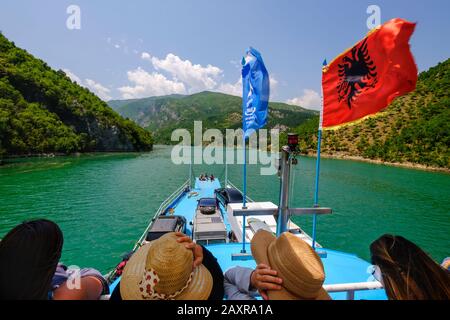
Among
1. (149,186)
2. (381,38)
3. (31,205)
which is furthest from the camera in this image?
(149,186)

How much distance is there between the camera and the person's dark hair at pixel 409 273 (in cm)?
141

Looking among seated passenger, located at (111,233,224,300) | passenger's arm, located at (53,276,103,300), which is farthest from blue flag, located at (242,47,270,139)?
passenger's arm, located at (53,276,103,300)

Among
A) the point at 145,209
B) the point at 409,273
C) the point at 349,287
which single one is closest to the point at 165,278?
the point at 409,273

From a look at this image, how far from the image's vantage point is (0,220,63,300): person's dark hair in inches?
55.9

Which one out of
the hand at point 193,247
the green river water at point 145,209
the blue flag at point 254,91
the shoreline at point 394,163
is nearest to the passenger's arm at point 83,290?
the hand at point 193,247

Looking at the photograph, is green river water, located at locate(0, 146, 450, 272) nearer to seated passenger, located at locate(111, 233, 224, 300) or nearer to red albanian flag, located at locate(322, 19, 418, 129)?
seated passenger, located at locate(111, 233, 224, 300)

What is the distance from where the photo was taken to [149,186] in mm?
33656

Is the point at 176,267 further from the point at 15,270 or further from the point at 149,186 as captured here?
the point at 149,186

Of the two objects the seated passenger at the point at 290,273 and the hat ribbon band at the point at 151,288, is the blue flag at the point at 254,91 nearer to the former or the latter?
the seated passenger at the point at 290,273

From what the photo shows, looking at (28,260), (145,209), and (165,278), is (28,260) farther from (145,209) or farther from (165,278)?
(145,209)

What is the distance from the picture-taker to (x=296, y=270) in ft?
5.06

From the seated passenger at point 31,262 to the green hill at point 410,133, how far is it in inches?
2889
